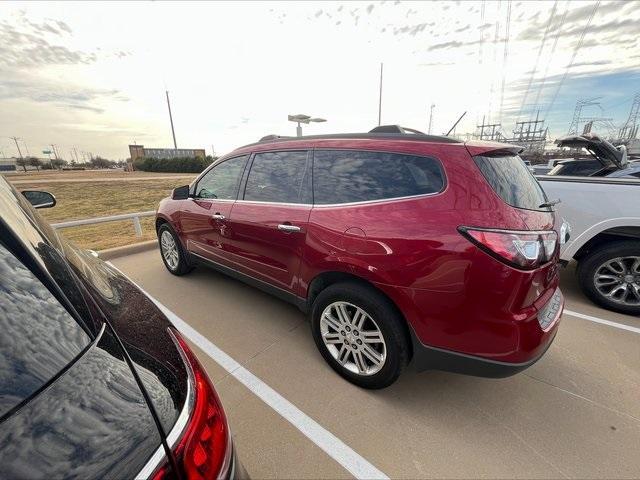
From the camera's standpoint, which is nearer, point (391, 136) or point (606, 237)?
point (391, 136)

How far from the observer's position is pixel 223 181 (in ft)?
11.3

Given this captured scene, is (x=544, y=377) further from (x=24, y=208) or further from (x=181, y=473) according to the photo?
(x=24, y=208)

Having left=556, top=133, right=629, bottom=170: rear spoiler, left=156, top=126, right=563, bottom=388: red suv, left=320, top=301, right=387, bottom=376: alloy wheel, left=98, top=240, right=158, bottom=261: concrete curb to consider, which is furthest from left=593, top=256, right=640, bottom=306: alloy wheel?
left=98, top=240, right=158, bottom=261: concrete curb

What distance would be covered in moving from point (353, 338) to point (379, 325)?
29cm

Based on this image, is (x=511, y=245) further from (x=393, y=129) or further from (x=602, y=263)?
(x=602, y=263)

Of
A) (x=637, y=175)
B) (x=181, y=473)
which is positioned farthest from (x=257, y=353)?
(x=637, y=175)

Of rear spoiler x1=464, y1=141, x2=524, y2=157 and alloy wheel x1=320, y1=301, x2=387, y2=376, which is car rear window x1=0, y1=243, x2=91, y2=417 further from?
rear spoiler x1=464, y1=141, x2=524, y2=157

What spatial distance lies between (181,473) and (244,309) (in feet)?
8.84

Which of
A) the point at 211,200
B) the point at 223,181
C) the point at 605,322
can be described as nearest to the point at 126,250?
the point at 211,200

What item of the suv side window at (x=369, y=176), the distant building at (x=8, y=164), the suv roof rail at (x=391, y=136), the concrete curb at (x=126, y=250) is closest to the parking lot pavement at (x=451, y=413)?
the suv side window at (x=369, y=176)

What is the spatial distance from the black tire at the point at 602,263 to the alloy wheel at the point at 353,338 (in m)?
2.92

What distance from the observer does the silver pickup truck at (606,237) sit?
3243mm

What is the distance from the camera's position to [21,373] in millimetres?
774

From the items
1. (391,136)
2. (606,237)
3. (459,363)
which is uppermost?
(391,136)
